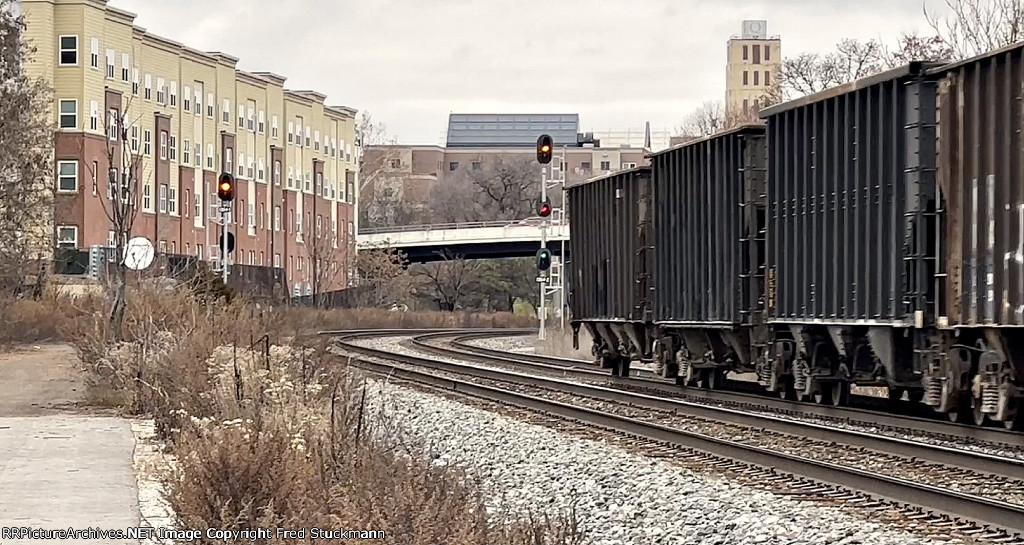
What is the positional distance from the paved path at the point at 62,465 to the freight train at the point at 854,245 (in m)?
8.23

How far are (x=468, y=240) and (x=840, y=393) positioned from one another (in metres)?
77.0

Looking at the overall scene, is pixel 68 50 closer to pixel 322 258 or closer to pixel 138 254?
pixel 322 258

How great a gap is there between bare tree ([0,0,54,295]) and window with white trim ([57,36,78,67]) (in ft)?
60.9

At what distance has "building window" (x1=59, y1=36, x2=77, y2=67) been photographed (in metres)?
71.6

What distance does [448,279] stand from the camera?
11250cm

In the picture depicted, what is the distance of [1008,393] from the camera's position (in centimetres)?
1589

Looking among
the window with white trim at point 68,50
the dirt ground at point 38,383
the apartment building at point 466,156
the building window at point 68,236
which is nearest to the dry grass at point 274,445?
the dirt ground at point 38,383

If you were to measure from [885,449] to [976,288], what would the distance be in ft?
6.41

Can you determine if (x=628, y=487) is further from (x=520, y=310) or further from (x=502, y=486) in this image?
(x=520, y=310)

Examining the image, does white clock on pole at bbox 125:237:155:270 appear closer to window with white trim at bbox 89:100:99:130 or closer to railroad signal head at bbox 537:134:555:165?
railroad signal head at bbox 537:134:555:165

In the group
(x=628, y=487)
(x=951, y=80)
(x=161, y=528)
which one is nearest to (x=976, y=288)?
(x=951, y=80)

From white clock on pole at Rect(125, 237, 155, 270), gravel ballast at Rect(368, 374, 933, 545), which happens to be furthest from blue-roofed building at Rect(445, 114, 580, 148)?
gravel ballast at Rect(368, 374, 933, 545)

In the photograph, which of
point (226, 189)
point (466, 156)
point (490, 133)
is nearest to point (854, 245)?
point (226, 189)

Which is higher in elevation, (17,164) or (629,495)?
(17,164)
